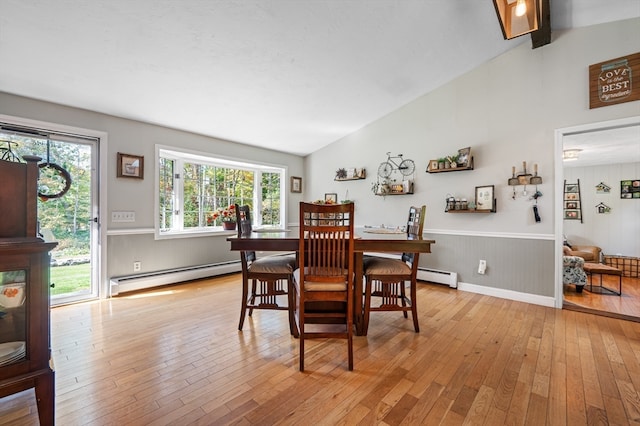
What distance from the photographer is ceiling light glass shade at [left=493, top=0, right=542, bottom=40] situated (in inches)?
83.9

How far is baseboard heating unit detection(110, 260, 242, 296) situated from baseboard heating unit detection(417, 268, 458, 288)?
2.86m

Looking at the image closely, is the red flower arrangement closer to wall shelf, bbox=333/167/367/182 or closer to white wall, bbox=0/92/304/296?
white wall, bbox=0/92/304/296

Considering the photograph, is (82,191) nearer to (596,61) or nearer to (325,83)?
(325,83)

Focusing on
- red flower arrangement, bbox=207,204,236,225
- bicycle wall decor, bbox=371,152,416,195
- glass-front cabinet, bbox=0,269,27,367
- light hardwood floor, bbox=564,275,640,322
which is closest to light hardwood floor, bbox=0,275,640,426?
light hardwood floor, bbox=564,275,640,322

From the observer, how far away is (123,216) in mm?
3336

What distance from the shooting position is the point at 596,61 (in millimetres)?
2805

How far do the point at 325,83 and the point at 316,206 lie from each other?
2111 millimetres

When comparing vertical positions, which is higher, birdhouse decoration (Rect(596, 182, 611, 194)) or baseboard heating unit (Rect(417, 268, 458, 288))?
birdhouse decoration (Rect(596, 182, 611, 194))

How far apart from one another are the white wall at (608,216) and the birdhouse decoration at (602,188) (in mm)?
45

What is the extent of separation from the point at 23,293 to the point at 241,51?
2.34 metres

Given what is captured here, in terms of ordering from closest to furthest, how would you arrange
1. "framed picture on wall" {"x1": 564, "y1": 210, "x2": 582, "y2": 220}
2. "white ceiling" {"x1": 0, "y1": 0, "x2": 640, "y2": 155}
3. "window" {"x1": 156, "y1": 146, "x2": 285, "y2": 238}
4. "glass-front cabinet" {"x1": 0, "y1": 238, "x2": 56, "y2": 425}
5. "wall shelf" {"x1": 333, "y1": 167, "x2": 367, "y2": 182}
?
"glass-front cabinet" {"x1": 0, "y1": 238, "x2": 56, "y2": 425}, "white ceiling" {"x1": 0, "y1": 0, "x2": 640, "y2": 155}, "window" {"x1": 156, "y1": 146, "x2": 285, "y2": 238}, "wall shelf" {"x1": 333, "y1": 167, "x2": 367, "y2": 182}, "framed picture on wall" {"x1": 564, "y1": 210, "x2": 582, "y2": 220}

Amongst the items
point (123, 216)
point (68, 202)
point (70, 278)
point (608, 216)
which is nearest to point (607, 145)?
point (608, 216)

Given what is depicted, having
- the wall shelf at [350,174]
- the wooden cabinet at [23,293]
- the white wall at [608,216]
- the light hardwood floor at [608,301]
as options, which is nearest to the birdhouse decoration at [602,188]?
the white wall at [608,216]

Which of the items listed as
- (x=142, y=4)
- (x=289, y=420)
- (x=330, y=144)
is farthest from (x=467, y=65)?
(x=289, y=420)
